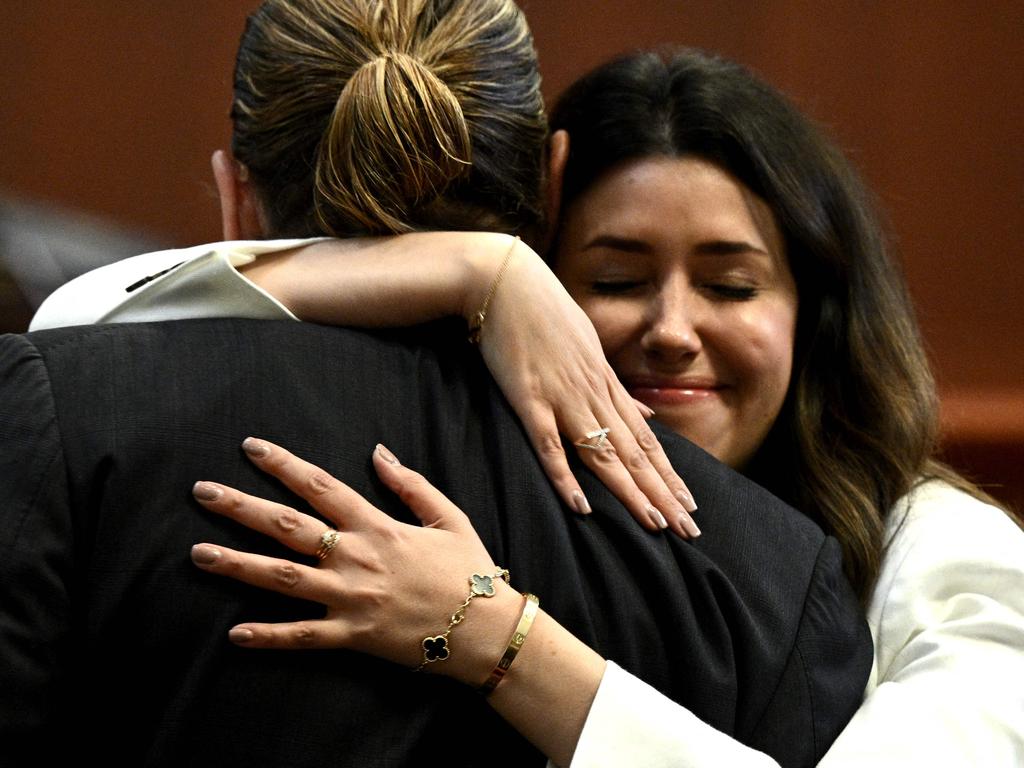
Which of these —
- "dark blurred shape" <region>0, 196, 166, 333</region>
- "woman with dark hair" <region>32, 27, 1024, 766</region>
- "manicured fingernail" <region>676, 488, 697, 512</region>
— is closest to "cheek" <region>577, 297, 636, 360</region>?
"woman with dark hair" <region>32, 27, 1024, 766</region>

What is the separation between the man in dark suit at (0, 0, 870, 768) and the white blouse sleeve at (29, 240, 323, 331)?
Result: 0.07 meters

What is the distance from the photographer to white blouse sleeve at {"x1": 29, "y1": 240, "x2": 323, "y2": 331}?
3.48ft

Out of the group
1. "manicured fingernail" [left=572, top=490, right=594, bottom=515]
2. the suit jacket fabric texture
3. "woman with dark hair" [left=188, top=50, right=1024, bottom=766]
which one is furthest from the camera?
"woman with dark hair" [left=188, top=50, right=1024, bottom=766]

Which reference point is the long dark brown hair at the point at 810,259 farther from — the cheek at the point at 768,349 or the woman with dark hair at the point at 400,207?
the woman with dark hair at the point at 400,207

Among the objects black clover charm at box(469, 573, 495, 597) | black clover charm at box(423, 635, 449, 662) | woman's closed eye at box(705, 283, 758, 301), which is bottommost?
black clover charm at box(423, 635, 449, 662)

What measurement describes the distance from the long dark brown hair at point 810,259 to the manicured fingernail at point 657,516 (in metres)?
0.54

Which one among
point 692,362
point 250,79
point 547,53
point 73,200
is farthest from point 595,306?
point 73,200

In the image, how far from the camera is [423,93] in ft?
3.43

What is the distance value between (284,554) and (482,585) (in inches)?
5.8

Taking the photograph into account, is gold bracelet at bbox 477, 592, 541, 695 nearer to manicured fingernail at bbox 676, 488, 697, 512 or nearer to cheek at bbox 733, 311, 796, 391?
manicured fingernail at bbox 676, 488, 697, 512

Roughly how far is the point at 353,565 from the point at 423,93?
37cm

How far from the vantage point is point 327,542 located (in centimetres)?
96

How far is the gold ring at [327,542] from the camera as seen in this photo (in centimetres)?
96

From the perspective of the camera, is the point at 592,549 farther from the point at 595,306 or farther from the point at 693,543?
the point at 595,306
